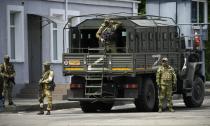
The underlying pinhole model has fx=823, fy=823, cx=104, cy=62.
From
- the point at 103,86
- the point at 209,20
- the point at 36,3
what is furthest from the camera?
the point at 209,20

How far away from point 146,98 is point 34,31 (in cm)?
1206

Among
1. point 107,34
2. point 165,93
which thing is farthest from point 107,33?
point 165,93

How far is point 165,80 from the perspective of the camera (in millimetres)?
25969

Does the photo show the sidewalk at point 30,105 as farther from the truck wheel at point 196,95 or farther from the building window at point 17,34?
the truck wheel at point 196,95

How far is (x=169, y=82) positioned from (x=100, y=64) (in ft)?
7.43

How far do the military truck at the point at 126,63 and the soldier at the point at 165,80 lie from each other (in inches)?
18.8

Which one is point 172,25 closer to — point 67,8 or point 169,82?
point 169,82

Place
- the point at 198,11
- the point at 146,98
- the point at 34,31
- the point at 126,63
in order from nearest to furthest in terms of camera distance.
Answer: the point at 126,63
the point at 146,98
the point at 34,31
the point at 198,11

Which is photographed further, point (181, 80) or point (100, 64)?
point (181, 80)

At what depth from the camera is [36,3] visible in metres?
36.2

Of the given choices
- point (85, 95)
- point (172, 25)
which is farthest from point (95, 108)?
point (172, 25)

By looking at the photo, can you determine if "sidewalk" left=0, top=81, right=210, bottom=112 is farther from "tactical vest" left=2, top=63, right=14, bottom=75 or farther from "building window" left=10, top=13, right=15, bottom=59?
"building window" left=10, top=13, right=15, bottom=59

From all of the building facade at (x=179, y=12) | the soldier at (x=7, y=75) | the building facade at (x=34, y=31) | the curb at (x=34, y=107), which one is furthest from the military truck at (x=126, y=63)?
the building facade at (x=179, y=12)

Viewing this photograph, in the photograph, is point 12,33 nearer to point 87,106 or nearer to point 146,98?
point 87,106
